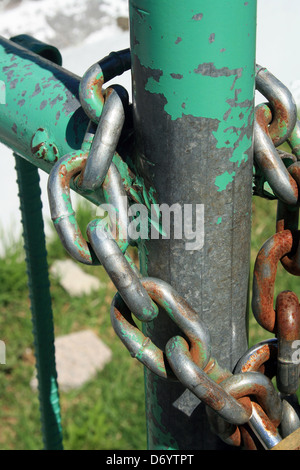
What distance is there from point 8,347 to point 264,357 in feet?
7.48

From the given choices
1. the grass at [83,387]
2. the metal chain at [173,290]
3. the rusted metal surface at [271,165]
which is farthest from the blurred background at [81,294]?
the rusted metal surface at [271,165]

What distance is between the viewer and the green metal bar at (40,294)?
1159 mm

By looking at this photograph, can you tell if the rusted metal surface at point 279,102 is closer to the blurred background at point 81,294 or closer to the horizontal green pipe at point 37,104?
the horizontal green pipe at point 37,104

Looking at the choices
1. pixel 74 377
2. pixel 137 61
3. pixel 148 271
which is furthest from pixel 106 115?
pixel 74 377

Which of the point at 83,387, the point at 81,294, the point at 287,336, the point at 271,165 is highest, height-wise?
the point at 271,165

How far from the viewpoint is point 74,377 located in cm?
282

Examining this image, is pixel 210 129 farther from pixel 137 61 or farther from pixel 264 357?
pixel 264 357

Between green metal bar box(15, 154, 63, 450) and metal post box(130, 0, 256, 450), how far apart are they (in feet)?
1.30

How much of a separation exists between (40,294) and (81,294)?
79.0 inches

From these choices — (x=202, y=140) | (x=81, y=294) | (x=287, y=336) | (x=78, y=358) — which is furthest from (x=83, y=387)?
(x=202, y=140)

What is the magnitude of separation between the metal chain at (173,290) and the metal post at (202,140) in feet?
0.10

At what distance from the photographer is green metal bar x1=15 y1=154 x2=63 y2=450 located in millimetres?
1159

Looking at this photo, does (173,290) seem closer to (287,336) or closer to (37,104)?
(287,336)

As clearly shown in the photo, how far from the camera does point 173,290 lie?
0.76 metres
